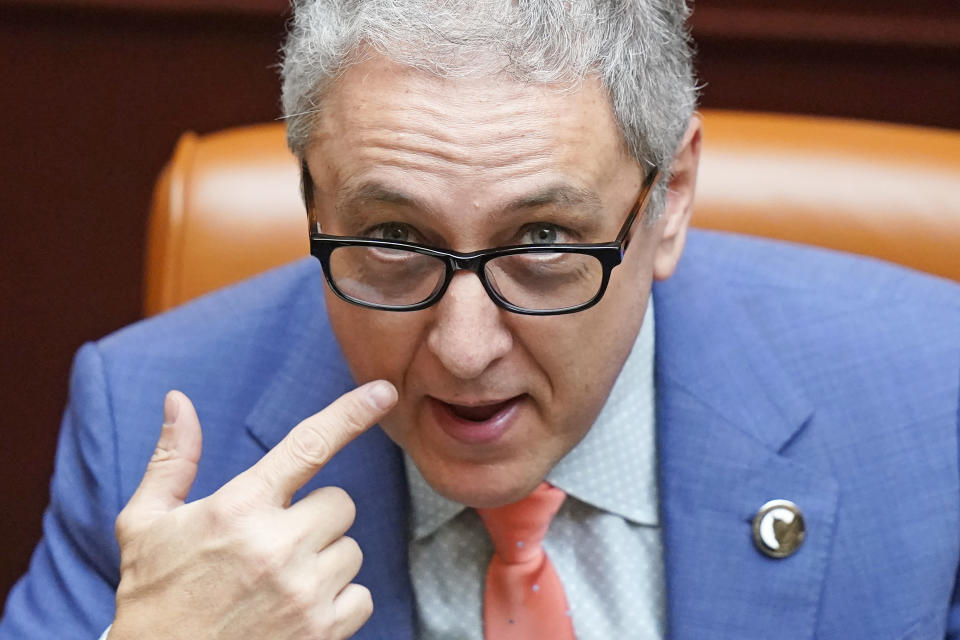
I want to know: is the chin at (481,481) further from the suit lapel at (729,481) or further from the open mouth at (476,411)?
the suit lapel at (729,481)

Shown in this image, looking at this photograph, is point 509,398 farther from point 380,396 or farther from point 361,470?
point 361,470

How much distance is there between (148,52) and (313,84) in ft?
4.23

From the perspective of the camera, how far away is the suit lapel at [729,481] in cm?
136

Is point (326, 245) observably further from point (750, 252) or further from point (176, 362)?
point (750, 252)

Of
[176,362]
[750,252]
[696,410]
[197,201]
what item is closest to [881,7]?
[750,252]

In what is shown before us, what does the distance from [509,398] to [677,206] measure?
0.35m

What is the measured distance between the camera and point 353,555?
4.03 feet

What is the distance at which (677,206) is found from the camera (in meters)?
1.40

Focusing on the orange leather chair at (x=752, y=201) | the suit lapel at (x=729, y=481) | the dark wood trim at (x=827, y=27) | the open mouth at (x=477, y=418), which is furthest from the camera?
the dark wood trim at (x=827, y=27)

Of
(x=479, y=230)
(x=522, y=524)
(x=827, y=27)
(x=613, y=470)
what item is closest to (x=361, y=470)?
(x=522, y=524)

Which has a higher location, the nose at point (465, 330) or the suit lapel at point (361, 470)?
the nose at point (465, 330)

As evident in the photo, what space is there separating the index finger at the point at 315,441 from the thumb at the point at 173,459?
0.09 metres

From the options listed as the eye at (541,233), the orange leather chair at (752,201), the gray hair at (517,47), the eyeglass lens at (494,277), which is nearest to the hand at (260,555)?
the eyeglass lens at (494,277)

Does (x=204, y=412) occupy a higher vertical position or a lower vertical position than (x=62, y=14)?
lower
